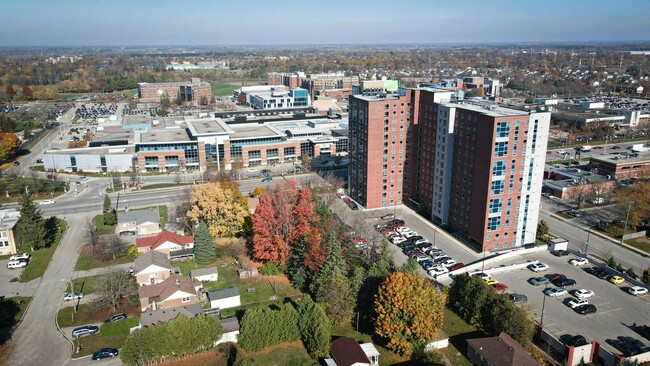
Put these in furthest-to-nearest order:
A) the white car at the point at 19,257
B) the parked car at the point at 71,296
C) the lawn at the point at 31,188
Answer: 1. the lawn at the point at 31,188
2. the white car at the point at 19,257
3. the parked car at the point at 71,296

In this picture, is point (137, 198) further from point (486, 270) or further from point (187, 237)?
point (486, 270)

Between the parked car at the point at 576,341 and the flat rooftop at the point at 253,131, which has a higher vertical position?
the flat rooftop at the point at 253,131

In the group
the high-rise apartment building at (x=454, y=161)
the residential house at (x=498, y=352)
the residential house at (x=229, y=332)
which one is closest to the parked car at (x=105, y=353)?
the residential house at (x=229, y=332)

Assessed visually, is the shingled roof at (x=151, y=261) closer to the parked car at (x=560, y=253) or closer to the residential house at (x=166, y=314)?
the residential house at (x=166, y=314)

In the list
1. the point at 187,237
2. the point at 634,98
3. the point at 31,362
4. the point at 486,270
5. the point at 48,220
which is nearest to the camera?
the point at 31,362

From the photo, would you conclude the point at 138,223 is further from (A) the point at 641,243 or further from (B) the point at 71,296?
(A) the point at 641,243

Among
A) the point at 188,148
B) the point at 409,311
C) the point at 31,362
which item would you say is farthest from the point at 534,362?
the point at 188,148
